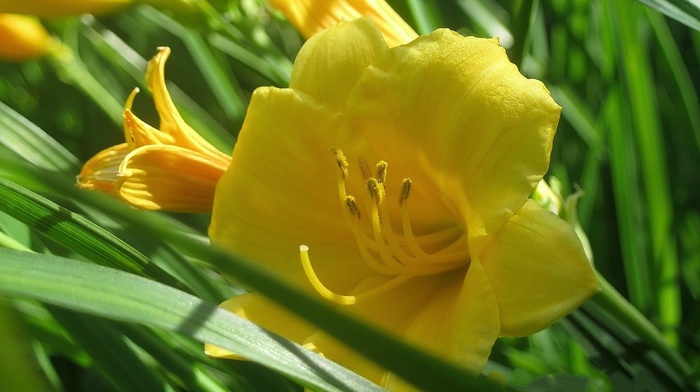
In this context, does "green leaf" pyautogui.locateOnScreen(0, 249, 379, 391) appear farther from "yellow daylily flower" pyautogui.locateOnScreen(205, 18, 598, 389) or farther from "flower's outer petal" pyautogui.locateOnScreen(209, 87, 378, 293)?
"flower's outer petal" pyautogui.locateOnScreen(209, 87, 378, 293)

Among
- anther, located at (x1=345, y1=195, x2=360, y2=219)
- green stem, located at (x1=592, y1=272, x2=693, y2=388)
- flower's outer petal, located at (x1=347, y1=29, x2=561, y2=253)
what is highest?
flower's outer petal, located at (x1=347, y1=29, x2=561, y2=253)

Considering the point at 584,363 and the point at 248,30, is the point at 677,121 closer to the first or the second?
the point at 584,363

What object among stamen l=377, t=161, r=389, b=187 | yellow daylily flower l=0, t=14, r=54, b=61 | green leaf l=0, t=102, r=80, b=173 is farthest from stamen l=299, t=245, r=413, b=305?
yellow daylily flower l=0, t=14, r=54, b=61

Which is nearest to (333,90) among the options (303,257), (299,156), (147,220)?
(299,156)

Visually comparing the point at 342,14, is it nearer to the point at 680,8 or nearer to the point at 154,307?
the point at 680,8

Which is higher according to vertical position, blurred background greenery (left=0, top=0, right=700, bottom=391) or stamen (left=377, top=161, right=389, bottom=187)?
stamen (left=377, top=161, right=389, bottom=187)
